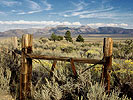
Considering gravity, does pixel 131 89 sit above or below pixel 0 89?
above

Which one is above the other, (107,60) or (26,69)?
(107,60)

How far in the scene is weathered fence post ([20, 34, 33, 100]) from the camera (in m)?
4.05

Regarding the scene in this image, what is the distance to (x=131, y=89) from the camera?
397 cm

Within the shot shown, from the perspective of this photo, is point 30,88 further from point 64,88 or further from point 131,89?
point 131,89

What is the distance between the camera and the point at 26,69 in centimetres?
413

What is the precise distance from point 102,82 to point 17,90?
282 cm

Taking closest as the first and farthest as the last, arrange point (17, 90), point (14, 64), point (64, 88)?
point (64, 88) < point (17, 90) < point (14, 64)

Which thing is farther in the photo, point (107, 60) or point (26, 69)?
point (26, 69)

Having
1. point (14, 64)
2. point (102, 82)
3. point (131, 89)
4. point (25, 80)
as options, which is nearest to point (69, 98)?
point (102, 82)

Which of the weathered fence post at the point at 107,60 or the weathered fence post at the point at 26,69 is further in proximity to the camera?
the weathered fence post at the point at 26,69

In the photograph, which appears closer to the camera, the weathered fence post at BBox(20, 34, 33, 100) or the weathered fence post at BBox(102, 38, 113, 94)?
the weathered fence post at BBox(102, 38, 113, 94)

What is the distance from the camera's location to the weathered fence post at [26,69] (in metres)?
4.05

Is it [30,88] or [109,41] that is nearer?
[109,41]

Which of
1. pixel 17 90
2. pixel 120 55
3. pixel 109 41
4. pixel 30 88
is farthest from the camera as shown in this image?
pixel 120 55
